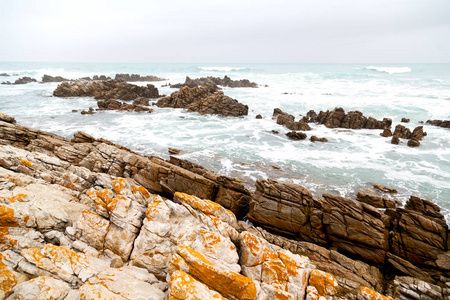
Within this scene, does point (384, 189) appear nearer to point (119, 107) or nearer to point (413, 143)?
point (413, 143)

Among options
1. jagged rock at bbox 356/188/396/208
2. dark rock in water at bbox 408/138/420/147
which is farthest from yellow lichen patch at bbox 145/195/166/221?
dark rock in water at bbox 408/138/420/147

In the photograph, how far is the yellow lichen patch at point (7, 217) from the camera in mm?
6353

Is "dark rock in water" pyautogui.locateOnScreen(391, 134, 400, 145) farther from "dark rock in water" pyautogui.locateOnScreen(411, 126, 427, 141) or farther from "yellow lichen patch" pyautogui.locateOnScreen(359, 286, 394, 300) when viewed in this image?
"yellow lichen patch" pyautogui.locateOnScreen(359, 286, 394, 300)

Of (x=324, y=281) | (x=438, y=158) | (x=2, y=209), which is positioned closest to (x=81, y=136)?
(x=2, y=209)

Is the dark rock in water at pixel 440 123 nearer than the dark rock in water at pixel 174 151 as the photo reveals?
No

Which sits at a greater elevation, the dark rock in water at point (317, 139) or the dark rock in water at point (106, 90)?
the dark rock in water at point (106, 90)

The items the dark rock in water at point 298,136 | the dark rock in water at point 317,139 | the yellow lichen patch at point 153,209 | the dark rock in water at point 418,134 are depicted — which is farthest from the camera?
the dark rock in water at point 298,136

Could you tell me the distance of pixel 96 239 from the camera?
732 cm

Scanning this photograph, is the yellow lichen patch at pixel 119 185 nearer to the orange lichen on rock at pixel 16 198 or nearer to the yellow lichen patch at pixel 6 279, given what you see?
the orange lichen on rock at pixel 16 198

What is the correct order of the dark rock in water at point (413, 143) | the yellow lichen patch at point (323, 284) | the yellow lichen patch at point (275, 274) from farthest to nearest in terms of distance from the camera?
the dark rock in water at point (413, 143) < the yellow lichen patch at point (323, 284) < the yellow lichen patch at point (275, 274)

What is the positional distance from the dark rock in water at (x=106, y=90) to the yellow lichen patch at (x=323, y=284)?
55.7 metres

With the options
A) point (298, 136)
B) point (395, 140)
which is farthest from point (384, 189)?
point (395, 140)

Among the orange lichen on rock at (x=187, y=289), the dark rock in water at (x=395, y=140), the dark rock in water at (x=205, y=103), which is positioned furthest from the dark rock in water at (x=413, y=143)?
the orange lichen on rock at (x=187, y=289)

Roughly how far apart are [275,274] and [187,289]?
2.98m
